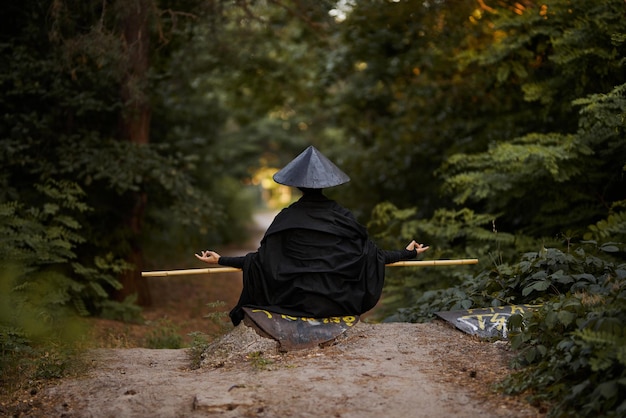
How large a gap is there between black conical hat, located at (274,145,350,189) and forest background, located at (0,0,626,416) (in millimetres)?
1936

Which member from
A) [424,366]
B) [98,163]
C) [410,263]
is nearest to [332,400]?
[424,366]

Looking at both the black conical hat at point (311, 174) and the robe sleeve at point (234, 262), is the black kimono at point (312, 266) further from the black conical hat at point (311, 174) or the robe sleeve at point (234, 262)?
the black conical hat at point (311, 174)

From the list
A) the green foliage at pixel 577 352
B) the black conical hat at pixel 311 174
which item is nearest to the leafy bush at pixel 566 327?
the green foliage at pixel 577 352

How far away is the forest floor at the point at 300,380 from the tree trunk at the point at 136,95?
4.67 metres

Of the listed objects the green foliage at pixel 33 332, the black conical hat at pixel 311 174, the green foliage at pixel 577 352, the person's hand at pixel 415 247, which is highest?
the black conical hat at pixel 311 174

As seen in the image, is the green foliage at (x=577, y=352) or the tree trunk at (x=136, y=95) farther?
the tree trunk at (x=136, y=95)

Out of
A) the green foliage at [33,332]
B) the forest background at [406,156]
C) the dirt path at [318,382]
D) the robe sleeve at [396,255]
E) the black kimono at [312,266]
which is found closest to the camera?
the dirt path at [318,382]

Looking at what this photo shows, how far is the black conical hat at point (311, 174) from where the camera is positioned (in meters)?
6.40

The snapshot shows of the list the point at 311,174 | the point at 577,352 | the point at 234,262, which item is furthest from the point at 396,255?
the point at 577,352

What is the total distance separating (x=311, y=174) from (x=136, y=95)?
4751 mm

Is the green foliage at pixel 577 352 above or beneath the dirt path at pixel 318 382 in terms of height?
above

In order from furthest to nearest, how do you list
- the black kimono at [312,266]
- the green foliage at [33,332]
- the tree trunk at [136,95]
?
1. the tree trunk at [136,95]
2. the black kimono at [312,266]
3. the green foliage at [33,332]

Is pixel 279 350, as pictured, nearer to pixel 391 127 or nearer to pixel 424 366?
pixel 424 366

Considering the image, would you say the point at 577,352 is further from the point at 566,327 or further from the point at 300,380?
the point at 300,380
